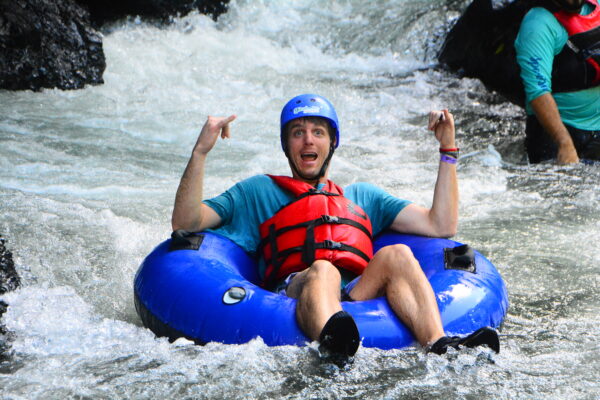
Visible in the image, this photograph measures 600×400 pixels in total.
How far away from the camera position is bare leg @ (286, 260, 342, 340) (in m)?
3.24

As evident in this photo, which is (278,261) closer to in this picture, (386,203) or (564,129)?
(386,203)

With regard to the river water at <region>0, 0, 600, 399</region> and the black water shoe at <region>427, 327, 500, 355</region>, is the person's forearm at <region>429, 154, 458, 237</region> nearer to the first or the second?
the river water at <region>0, 0, 600, 399</region>

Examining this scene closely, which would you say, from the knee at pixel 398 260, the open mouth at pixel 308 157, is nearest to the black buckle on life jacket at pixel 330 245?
the knee at pixel 398 260

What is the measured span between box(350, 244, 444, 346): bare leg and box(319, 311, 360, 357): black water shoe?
1.10 feet

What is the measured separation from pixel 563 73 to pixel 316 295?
12.1 feet

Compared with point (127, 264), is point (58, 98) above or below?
above

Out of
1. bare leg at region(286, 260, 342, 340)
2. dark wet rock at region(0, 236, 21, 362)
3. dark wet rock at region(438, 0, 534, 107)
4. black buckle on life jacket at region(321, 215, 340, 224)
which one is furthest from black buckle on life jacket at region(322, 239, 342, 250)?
dark wet rock at region(438, 0, 534, 107)

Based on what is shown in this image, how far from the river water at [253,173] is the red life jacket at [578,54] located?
2.32 feet

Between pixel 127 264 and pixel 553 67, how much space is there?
11.8 ft

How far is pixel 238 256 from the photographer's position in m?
4.11

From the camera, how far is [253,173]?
6.82 m

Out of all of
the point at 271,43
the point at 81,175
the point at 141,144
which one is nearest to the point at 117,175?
the point at 81,175

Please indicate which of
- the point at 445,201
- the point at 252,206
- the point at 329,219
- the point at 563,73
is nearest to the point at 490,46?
the point at 563,73

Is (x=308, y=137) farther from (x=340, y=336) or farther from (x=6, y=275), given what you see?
(x=6, y=275)
